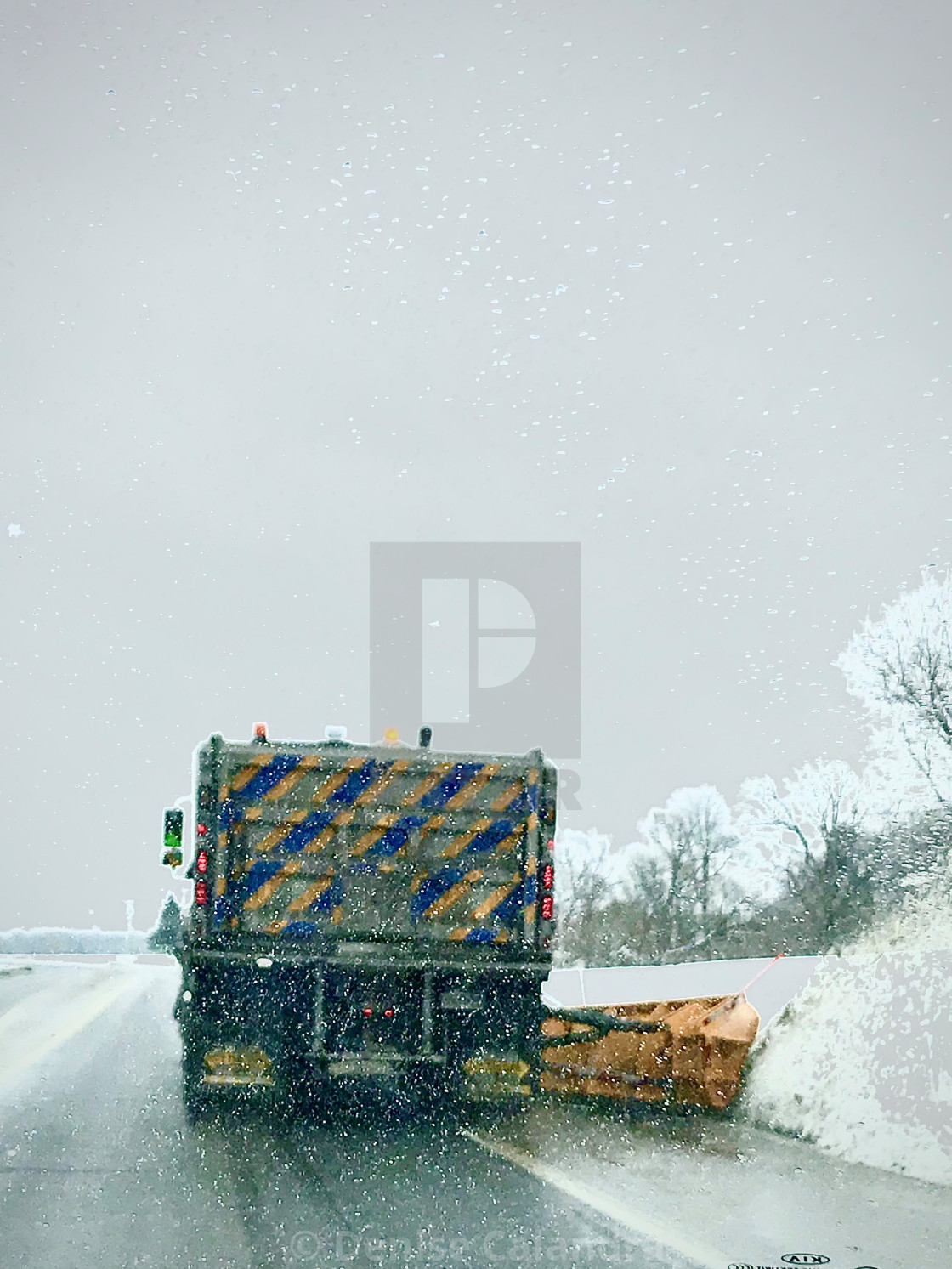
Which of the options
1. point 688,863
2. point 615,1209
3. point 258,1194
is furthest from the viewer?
point 688,863

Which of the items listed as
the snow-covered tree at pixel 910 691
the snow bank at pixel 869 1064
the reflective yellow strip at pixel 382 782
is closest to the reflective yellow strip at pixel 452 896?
the reflective yellow strip at pixel 382 782

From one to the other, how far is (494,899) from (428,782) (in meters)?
1.02

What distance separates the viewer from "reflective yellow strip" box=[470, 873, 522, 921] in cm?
1045

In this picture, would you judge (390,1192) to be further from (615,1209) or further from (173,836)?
(173,836)

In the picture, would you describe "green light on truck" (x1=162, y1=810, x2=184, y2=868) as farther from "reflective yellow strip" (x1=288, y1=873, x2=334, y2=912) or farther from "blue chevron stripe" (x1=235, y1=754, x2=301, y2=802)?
"reflective yellow strip" (x1=288, y1=873, x2=334, y2=912)

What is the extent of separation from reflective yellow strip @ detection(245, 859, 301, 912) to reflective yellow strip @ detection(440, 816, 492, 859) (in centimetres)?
114

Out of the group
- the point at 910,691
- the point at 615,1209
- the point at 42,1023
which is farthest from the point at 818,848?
the point at 615,1209

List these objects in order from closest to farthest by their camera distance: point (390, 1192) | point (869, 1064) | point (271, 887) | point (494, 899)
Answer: point (390, 1192) → point (869, 1064) → point (271, 887) → point (494, 899)

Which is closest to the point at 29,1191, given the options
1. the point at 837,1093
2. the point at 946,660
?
the point at 837,1093

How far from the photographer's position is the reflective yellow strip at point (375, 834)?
10.4 metres

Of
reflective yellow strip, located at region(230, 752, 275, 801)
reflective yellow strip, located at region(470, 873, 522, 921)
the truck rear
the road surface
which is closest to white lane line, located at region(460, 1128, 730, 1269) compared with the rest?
the road surface

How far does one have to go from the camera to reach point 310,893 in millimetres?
10219

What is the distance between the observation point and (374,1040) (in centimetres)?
1003

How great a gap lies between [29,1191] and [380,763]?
4333 millimetres
